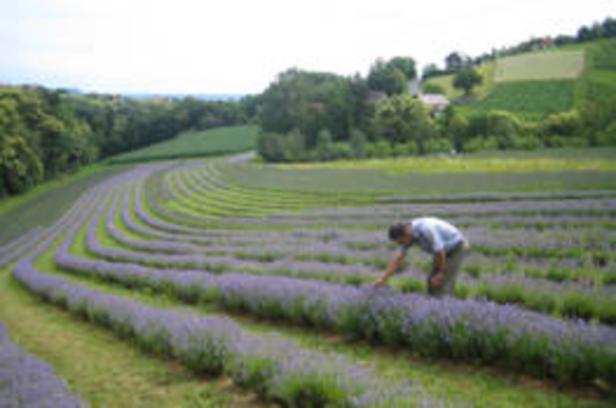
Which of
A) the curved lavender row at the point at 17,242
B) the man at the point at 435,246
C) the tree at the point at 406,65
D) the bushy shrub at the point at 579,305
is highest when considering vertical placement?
the tree at the point at 406,65

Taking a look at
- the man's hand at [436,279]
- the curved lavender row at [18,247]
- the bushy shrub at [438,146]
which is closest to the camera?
the man's hand at [436,279]

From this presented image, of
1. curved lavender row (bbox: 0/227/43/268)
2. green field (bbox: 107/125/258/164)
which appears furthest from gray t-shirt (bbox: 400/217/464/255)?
green field (bbox: 107/125/258/164)

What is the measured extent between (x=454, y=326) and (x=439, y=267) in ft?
3.53

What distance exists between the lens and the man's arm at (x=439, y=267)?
590 centimetres

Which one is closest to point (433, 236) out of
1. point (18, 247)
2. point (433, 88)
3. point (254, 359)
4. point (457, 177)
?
point (254, 359)

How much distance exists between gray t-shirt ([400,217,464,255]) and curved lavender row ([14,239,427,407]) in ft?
A: 6.46

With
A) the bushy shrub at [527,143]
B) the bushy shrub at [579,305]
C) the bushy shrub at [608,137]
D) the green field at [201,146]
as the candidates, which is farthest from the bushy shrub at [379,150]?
the bushy shrub at [579,305]

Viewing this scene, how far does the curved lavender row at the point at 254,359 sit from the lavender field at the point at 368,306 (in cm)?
2

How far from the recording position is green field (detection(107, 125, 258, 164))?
84188mm

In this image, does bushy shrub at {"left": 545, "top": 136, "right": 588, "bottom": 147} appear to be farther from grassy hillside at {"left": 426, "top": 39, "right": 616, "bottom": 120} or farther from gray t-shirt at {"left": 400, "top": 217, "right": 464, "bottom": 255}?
gray t-shirt at {"left": 400, "top": 217, "right": 464, "bottom": 255}

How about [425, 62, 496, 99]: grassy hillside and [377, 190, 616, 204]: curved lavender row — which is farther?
[425, 62, 496, 99]: grassy hillside

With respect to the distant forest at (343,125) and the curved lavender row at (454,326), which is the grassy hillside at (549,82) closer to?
the distant forest at (343,125)

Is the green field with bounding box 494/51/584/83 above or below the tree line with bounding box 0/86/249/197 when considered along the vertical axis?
above

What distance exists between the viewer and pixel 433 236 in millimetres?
5926
